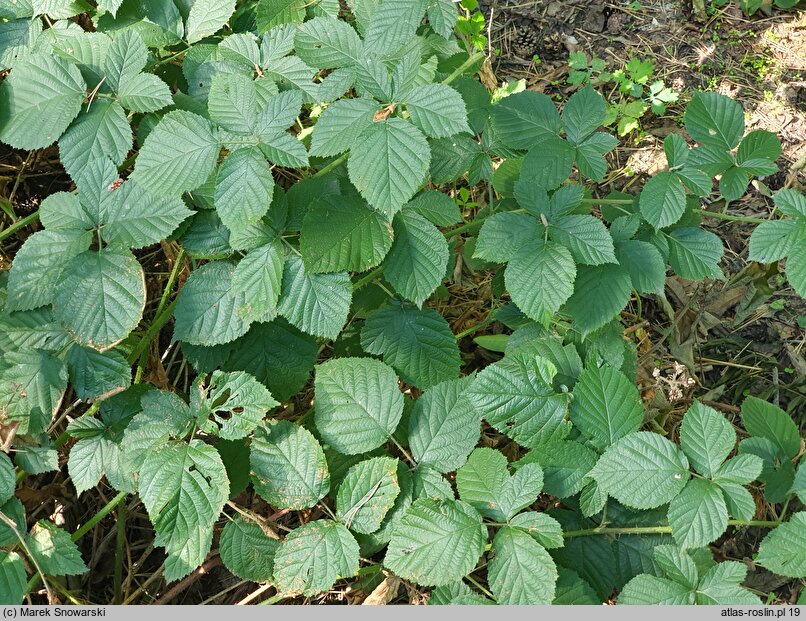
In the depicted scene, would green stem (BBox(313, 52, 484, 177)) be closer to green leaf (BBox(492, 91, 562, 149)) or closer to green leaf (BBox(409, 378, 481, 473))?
green leaf (BBox(492, 91, 562, 149))

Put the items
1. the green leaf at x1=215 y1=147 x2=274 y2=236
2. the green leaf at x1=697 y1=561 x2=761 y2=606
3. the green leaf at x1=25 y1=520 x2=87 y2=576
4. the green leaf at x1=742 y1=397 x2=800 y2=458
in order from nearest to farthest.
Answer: the green leaf at x1=697 y1=561 x2=761 y2=606 < the green leaf at x1=215 y1=147 x2=274 y2=236 < the green leaf at x1=25 y1=520 x2=87 y2=576 < the green leaf at x1=742 y1=397 x2=800 y2=458

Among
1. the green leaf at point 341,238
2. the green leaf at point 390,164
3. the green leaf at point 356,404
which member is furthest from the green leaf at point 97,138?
the green leaf at point 356,404

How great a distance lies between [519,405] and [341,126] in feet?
2.42

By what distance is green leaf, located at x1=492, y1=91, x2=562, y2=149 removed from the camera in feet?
5.50

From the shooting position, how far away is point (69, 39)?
1.68 m

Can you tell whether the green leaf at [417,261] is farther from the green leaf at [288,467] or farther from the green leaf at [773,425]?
the green leaf at [773,425]

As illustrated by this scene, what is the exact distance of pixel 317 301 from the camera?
4.99ft

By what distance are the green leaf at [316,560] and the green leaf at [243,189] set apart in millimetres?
676

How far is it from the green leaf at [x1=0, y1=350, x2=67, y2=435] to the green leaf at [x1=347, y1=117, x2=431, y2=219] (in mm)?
804

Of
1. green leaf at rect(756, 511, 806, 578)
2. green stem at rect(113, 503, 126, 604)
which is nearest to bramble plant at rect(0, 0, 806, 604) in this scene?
green leaf at rect(756, 511, 806, 578)

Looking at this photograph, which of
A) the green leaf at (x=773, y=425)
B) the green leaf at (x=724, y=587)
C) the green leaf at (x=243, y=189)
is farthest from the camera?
the green leaf at (x=773, y=425)

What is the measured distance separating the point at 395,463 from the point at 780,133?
2.16 metres

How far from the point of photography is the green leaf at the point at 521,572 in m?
1.33

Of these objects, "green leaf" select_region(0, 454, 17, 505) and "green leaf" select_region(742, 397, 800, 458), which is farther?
"green leaf" select_region(742, 397, 800, 458)
